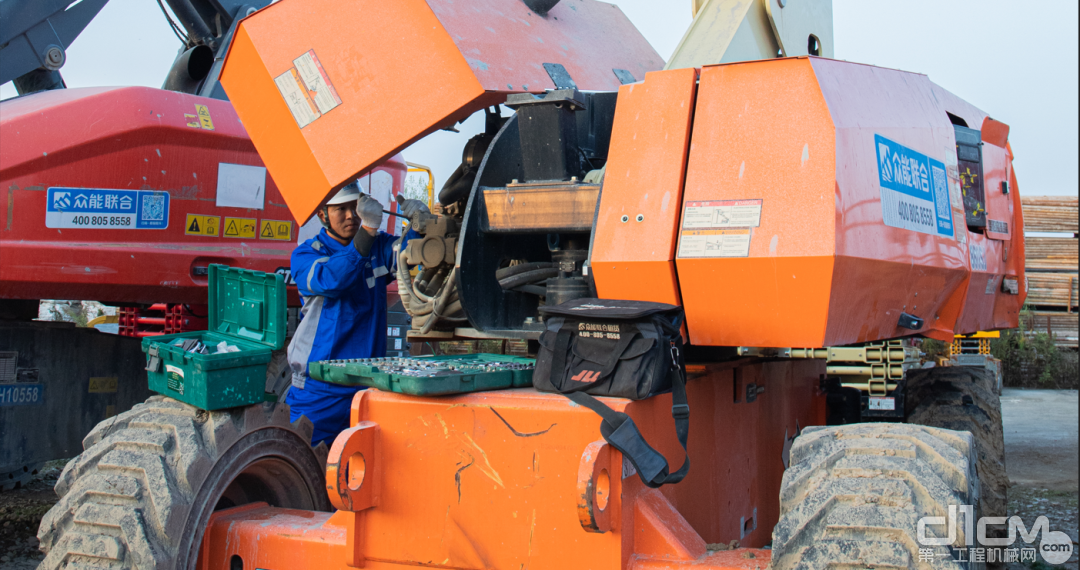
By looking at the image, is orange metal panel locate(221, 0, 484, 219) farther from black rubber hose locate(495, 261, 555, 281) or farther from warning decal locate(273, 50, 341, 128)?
black rubber hose locate(495, 261, 555, 281)

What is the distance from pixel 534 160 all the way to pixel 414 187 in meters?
4.50

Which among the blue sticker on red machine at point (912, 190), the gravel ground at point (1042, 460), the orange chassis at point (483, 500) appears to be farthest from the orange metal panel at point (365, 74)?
the gravel ground at point (1042, 460)

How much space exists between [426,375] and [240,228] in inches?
101

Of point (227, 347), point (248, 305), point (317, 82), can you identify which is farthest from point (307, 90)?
point (227, 347)

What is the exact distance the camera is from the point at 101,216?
14.1ft

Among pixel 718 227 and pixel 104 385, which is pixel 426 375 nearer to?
pixel 718 227

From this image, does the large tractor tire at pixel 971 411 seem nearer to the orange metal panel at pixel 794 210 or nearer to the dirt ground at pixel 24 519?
the orange metal panel at pixel 794 210

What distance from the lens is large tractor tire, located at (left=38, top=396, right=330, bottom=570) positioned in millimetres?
2723

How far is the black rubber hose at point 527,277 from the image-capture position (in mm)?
3396

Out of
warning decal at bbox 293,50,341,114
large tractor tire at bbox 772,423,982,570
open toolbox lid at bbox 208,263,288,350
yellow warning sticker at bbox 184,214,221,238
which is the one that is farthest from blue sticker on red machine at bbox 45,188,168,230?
large tractor tire at bbox 772,423,982,570

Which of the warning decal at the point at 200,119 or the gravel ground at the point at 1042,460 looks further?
the gravel ground at the point at 1042,460

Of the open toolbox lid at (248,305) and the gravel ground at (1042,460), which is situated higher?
the open toolbox lid at (248,305)

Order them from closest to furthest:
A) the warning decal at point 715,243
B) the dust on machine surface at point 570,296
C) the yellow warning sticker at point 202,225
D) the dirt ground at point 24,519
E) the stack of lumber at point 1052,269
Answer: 1. the dust on machine surface at point 570,296
2. the warning decal at point 715,243
3. the yellow warning sticker at point 202,225
4. the dirt ground at point 24,519
5. the stack of lumber at point 1052,269

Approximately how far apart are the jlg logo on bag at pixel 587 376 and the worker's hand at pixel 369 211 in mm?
1671
